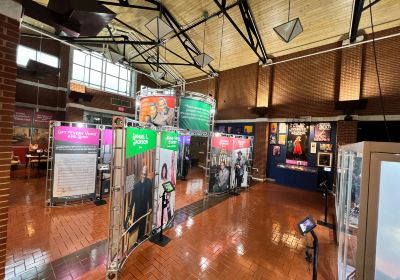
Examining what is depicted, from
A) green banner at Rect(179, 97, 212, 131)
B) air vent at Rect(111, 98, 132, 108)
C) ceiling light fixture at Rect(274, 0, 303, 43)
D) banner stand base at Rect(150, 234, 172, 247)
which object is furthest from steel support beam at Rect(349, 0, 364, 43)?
air vent at Rect(111, 98, 132, 108)

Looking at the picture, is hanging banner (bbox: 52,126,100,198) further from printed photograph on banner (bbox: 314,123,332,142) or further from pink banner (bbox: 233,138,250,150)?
printed photograph on banner (bbox: 314,123,332,142)

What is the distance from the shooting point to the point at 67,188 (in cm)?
511

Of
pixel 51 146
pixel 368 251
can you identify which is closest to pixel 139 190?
pixel 368 251

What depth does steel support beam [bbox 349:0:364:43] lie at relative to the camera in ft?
17.5

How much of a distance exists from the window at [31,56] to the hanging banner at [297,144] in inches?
532

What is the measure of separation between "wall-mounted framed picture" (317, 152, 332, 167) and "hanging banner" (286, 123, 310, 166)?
552 mm

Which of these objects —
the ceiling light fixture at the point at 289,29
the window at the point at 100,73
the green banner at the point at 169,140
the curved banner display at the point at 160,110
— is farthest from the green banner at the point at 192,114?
the window at the point at 100,73

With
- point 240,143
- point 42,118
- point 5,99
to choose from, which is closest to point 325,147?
point 240,143

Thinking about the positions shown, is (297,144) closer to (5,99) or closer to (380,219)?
(380,219)

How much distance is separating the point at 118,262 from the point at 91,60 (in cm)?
1279

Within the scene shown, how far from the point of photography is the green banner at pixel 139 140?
8.96 ft

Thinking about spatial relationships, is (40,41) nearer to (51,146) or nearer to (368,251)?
(51,146)

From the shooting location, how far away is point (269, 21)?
7293mm

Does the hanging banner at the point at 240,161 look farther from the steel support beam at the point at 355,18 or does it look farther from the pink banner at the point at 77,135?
the steel support beam at the point at 355,18
